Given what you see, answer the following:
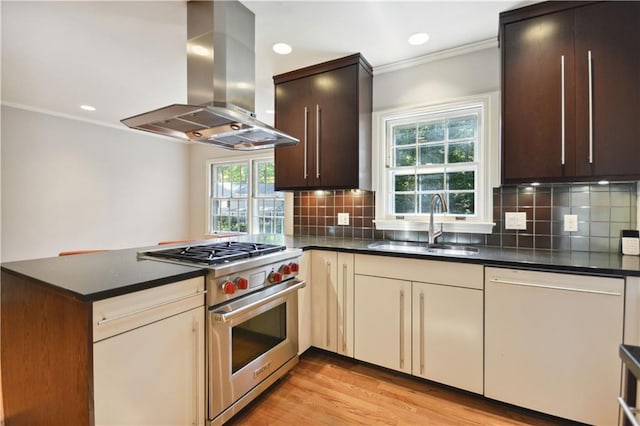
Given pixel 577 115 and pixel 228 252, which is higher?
pixel 577 115

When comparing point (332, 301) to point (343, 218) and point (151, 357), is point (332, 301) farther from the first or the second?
point (151, 357)

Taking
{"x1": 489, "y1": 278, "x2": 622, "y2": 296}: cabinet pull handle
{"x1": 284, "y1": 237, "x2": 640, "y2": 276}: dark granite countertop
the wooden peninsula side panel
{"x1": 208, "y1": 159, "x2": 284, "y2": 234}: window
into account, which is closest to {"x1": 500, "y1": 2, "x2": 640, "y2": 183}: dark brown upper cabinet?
{"x1": 284, "y1": 237, "x2": 640, "y2": 276}: dark granite countertop

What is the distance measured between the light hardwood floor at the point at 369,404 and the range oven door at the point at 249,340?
6.9 inches

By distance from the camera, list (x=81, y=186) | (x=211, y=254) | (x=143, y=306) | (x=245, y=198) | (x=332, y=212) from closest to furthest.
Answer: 1. (x=143, y=306)
2. (x=211, y=254)
3. (x=332, y=212)
4. (x=81, y=186)
5. (x=245, y=198)

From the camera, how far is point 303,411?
5.62ft

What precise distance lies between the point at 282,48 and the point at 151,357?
7.48 feet

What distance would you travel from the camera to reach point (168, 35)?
2125mm

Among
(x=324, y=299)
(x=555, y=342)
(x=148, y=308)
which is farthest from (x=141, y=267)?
(x=555, y=342)

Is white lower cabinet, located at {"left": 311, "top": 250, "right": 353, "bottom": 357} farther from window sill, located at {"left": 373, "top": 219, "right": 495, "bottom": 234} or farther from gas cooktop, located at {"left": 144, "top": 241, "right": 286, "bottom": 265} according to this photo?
window sill, located at {"left": 373, "top": 219, "right": 495, "bottom": 234}

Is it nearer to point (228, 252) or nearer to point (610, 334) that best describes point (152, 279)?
point (228, 252)

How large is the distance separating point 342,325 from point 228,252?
1.07 metres

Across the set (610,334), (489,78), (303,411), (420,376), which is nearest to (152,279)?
(303,411)

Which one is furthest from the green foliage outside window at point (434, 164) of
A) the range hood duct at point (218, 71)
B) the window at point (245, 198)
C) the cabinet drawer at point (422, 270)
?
the window at point (245, 198)

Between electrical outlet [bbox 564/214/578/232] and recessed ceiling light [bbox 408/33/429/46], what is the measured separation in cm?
164
